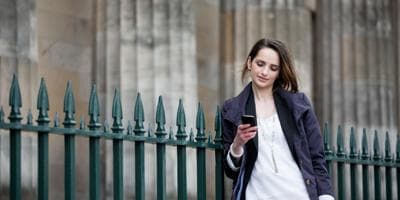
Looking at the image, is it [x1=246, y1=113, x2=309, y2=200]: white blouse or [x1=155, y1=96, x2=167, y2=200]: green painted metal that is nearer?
[x1=246, y1=113, x2=309, y2=200]: white blouse

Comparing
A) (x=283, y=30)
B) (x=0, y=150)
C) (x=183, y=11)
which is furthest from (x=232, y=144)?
(x=283, y=30)

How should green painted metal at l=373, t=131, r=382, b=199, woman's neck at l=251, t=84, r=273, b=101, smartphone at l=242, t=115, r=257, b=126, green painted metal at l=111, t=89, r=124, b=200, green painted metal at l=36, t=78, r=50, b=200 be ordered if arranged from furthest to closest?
green painted metal at l=373, t=131, r=382, b=199 < woman's neck at l=251, t=84, r=273, b=101 < green painted metal at l=111, t=89, r=124, b=200 < smartphone at l=242, t=115, r=257, b=126 < green painted metal at l=36, t=78, r=50, b=200

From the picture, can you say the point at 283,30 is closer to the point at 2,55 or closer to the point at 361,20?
the point at 361,20

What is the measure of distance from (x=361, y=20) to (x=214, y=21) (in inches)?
92.1

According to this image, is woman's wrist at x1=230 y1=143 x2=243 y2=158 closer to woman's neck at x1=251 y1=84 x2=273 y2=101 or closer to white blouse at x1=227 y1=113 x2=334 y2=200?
white blouse at x1=227 y1=113 x2=334 y2=200

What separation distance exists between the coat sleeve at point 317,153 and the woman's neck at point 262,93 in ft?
0.84

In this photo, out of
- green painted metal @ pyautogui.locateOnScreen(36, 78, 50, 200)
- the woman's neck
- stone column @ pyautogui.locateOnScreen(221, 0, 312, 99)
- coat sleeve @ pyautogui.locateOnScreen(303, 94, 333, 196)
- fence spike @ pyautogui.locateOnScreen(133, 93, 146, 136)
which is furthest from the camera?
stone column @ pyautogui.locateOnScreen(221, 0, 312, 99)

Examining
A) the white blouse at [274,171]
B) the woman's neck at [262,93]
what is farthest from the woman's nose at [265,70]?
the white blouse at [274,171]

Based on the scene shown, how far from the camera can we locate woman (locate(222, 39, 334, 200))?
692 centimetres

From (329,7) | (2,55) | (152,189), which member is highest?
(329,7)

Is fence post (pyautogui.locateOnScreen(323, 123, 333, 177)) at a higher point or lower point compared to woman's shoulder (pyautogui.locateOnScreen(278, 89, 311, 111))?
lower

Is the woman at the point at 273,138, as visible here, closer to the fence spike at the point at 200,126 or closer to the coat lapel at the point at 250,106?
the coat lapel at the point at 250,106

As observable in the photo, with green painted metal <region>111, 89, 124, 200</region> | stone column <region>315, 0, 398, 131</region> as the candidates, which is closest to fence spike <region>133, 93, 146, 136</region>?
green painted metal <region>111, 89, 124, 200</region>

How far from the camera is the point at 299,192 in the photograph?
6.89 meters
